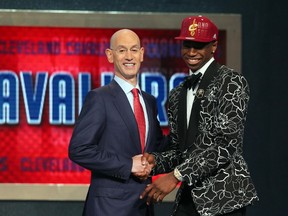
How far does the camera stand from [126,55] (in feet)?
15.5

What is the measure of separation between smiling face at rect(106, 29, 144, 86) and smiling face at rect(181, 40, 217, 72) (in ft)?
1.19

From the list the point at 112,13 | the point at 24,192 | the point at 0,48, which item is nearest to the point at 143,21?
the point at 112,13

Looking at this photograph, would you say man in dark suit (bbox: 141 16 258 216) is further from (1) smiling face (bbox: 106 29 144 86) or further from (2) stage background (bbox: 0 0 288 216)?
(2) stage background (bbox: 0 0 288 216)

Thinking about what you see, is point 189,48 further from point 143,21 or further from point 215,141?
point 143,21

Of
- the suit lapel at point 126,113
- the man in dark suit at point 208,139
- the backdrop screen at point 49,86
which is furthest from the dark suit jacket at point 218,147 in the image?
the backdrop screen at point 49,86

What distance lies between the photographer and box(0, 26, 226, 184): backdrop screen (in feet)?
21.6

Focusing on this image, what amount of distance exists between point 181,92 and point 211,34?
0.36 meters

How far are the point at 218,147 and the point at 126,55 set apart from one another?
80 cm

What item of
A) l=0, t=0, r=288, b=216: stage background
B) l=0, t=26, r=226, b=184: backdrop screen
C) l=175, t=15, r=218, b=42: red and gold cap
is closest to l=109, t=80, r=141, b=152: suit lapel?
l=175, t=15, r=218, b=42: red and gold cap

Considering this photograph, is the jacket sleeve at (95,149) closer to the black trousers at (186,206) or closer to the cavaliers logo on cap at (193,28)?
the black trousers at (186,206)

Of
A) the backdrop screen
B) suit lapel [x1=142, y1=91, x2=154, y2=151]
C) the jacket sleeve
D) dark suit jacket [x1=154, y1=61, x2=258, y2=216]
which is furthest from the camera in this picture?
the backdrop screen

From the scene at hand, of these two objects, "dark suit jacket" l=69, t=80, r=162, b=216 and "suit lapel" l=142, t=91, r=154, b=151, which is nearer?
"dark suit jacket" l=69, t=80, r=162, b=216

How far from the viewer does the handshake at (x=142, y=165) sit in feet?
15.1

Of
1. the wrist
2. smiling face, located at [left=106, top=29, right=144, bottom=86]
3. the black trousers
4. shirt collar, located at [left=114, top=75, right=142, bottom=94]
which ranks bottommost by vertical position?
the black trousers
